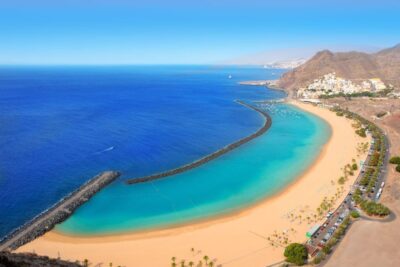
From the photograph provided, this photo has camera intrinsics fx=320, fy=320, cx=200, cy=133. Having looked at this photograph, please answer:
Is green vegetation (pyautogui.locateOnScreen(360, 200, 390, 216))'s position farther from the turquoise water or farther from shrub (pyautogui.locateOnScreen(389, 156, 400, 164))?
shrub (pyautogui.locateOnScreen(389, 156, 400, 164))

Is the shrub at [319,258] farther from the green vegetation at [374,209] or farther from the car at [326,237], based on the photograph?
the green vegetation at [374,209]

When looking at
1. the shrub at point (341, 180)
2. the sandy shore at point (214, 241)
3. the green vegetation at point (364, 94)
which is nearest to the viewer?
the sandy shore at point (214, 241)

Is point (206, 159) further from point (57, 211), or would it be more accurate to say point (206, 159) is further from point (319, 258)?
point (319, 258)

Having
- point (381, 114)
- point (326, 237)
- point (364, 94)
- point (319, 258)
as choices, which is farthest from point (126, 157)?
point (364, 94)

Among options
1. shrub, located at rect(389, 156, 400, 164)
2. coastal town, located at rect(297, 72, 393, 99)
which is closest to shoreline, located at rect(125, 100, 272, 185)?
shrub, located at rect(389, 156, 400, 164)

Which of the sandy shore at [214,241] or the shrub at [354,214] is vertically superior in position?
the shrub at [354,214]

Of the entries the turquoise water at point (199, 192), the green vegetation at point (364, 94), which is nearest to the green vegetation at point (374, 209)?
the turquoise water at point (199, 192)

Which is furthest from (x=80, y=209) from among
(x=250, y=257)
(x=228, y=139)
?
(x=228, y=139)
